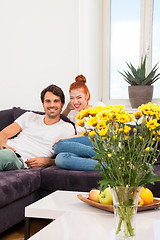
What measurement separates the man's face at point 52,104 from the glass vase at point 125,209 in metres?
1.88

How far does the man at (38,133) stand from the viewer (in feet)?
9.19

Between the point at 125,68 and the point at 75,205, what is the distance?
110 inches

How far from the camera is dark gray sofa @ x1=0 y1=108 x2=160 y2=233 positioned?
2.07 meters

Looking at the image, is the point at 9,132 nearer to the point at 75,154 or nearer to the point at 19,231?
the point at 75,154

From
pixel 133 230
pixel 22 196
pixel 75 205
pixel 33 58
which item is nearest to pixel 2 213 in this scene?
pixel 22 196

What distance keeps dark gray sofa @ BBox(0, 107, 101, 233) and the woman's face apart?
70 cm

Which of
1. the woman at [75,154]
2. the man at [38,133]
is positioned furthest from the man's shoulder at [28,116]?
the woman at [75,154]

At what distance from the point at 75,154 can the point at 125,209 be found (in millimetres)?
1554

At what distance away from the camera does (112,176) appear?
1.10 meters

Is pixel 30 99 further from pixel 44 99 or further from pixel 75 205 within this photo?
pixel 75 205

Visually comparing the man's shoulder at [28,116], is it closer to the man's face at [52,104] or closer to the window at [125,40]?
the man's face at [52,104]

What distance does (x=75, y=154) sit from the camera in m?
2.63

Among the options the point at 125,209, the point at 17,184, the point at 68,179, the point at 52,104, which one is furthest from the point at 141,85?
the point at 125,209

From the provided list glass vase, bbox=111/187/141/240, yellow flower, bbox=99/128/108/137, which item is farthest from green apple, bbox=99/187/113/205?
yellow flower, bbox=99/128/108/137
